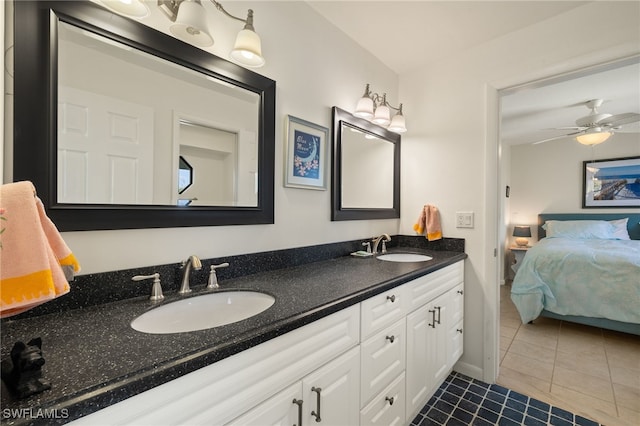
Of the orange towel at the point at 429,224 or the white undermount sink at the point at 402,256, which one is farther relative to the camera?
the orange towel at the point at 429,224

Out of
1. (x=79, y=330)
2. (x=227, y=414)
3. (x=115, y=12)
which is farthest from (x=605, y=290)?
(x=115, y=12)

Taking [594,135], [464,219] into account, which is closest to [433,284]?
[464,219]

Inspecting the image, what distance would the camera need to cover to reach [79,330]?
2.39ft

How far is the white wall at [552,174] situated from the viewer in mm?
4351

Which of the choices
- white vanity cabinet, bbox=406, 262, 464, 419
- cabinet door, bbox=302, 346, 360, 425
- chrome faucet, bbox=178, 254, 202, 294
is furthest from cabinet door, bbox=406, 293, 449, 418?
chrome faucet, bbox=178, 254, 202, 294

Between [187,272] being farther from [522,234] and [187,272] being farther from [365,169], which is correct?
[522,234]

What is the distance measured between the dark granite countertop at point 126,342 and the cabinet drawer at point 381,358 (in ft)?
0.72

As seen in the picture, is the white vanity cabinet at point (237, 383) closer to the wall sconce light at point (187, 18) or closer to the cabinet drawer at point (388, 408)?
the cabinet drawer at point (388, 408)

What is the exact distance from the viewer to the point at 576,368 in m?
2.13

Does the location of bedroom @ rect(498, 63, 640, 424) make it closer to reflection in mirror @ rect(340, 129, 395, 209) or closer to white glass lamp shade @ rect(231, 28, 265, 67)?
reflection in mirror @ rect(340, 129, 395, 209)

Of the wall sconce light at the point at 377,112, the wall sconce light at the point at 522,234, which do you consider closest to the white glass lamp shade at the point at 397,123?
the wall sconce light at the point at 377,112

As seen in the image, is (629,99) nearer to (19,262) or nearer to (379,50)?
(379,50)

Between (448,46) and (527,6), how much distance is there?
0.48m

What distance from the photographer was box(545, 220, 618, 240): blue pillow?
3.97m
